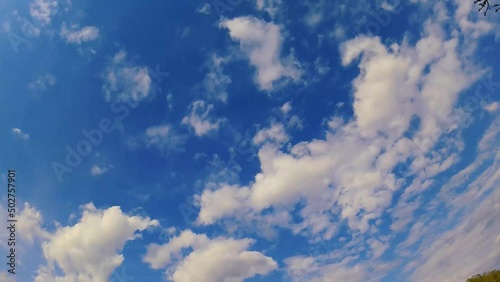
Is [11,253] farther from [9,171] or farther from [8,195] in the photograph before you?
[9,171]

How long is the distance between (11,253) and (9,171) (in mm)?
9732

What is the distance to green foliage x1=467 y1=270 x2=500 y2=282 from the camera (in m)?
29.7

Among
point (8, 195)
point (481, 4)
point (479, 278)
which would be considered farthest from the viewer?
point (8, 195)

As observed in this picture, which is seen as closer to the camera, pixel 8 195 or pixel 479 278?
pixel 479 278

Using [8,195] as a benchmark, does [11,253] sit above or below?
below

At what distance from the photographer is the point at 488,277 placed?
30.6 m

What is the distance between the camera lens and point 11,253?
3884cm

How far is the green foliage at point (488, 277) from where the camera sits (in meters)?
29.7

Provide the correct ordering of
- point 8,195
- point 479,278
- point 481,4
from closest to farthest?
point 481,4 → point 479,278 → point 8,195

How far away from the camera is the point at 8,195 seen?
3856cm

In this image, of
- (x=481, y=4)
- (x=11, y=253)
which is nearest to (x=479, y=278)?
(x=481, y=4)

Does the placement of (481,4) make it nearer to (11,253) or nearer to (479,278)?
(479,278)

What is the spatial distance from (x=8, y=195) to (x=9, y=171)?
287 centimetres

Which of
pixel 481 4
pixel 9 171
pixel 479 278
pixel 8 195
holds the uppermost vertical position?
pixel 9 171
